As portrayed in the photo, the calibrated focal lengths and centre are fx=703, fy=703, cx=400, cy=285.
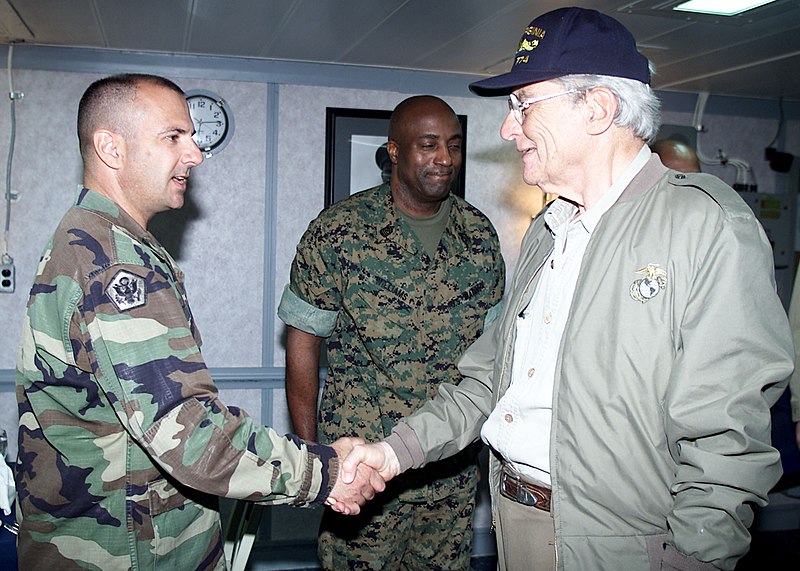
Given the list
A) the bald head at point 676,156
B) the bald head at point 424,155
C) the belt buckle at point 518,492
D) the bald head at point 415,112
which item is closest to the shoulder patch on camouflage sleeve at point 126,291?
Answer: the belt buckle at point 518,492

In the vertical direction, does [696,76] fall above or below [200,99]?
above

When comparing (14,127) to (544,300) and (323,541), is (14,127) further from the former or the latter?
(544,300)

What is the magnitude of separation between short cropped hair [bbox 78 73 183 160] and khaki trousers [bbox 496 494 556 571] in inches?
53.6

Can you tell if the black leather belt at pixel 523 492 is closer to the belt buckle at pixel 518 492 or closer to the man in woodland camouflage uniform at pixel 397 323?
the belt buckle at pixel 518 492

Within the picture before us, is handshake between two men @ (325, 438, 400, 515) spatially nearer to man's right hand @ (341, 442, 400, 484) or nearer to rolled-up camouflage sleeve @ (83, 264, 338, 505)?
man's right hand @ (341, 442, 400, 484)

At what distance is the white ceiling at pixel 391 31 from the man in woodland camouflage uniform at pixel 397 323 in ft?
1.29

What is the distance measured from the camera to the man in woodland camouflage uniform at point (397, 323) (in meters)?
2.63

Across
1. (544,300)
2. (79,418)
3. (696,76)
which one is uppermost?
(696,76)

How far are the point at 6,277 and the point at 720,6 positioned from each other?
130 inches

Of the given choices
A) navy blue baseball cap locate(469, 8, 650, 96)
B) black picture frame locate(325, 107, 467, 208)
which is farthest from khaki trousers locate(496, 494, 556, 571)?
black picture frame locate(325, 107, 467, 208)

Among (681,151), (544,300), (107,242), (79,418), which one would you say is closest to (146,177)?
(107,242)

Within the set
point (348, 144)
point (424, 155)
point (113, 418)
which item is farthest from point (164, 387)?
point (348, 144)

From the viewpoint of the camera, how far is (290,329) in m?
2.79

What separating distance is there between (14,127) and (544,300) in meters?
2.83
